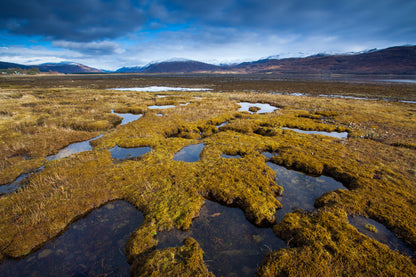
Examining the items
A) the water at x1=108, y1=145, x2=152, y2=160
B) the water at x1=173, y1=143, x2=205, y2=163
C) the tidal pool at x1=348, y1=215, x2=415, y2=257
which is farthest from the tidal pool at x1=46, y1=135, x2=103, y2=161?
the tidal pool at x1=348, y1=215, x2=415, y2=257

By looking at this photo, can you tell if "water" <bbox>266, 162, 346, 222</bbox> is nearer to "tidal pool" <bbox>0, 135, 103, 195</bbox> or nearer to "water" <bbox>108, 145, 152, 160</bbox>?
"water" <bbox>108, 145, 152, 160</bbox>

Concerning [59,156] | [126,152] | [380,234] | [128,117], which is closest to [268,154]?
[380,234]

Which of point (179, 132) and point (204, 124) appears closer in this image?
point (179, 132)

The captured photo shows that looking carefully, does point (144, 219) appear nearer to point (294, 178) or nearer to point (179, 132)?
point (294, 178)

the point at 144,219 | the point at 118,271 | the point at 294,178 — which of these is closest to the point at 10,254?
the point at 118,271

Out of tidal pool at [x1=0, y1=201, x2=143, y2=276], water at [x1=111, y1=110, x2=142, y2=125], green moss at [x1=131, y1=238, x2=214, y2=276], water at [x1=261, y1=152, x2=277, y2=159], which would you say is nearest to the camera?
green moss at [x1=131, y1=238, x2=214, y2=276]
